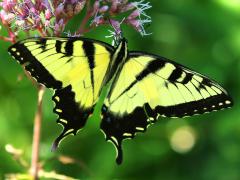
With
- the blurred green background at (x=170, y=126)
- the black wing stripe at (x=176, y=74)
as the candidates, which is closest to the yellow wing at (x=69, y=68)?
the black wing stripe at (x=176, y=74)

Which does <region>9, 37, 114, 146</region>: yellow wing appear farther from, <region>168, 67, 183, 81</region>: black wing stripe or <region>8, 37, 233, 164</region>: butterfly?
<region>168, 67, 183, 81</region>: black wing stripe

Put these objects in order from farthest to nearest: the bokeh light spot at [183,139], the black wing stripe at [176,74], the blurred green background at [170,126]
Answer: the bokeh light spot at [183,139] → the blurred green background at [170,126] → the black wing stripe at [176,74]

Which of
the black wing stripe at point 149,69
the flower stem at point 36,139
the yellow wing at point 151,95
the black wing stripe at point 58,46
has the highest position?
the black wing stripe at point 58,46

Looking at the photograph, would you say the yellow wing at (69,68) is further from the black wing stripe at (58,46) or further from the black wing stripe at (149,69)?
the black wing stripe at (149,69)

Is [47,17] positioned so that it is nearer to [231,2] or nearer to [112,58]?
[112,58]

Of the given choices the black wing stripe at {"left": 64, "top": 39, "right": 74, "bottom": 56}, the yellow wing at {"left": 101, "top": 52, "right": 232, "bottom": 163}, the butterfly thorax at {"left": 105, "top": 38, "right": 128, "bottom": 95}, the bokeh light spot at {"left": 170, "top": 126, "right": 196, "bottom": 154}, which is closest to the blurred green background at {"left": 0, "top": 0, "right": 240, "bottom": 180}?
the bokeh light spot at {"left": 170, "top": 126, "right": 196, "bottom": 154}

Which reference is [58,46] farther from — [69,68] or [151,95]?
[151,95]

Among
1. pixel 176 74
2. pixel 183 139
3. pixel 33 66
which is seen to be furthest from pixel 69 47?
pixel 183 139
